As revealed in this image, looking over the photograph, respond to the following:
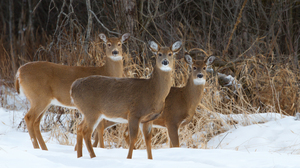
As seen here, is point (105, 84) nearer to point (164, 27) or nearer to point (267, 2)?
point (164, 27)

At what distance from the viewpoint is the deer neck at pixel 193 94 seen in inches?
237

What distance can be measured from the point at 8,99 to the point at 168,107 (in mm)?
5984

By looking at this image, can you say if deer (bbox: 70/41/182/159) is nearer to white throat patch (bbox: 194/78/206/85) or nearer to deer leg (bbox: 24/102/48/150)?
white throat patch (bbox: 194/78/206/85)

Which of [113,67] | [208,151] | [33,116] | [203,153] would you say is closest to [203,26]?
[113,67]

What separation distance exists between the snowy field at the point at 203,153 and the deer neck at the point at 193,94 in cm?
90

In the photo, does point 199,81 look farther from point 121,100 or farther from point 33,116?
point 33,116

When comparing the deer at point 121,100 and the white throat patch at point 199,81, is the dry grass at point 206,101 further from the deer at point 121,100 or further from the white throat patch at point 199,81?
the deer at point 121,100

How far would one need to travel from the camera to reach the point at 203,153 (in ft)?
15.7

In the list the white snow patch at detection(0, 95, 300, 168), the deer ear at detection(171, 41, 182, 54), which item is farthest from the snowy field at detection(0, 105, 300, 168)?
the deer ear at detection(171, 41, 182, 54)

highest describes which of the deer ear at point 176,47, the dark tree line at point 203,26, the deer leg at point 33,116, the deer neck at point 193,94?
the dark tree line at point 203,26

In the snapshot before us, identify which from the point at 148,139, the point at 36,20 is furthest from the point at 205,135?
the point at 36,20

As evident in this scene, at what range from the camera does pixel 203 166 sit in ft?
13.3

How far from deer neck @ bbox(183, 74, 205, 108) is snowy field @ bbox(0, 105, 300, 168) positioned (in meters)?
0.90

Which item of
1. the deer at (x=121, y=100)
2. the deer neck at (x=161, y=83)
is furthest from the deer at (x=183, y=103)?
the deer neck at (x=161, y=83)
